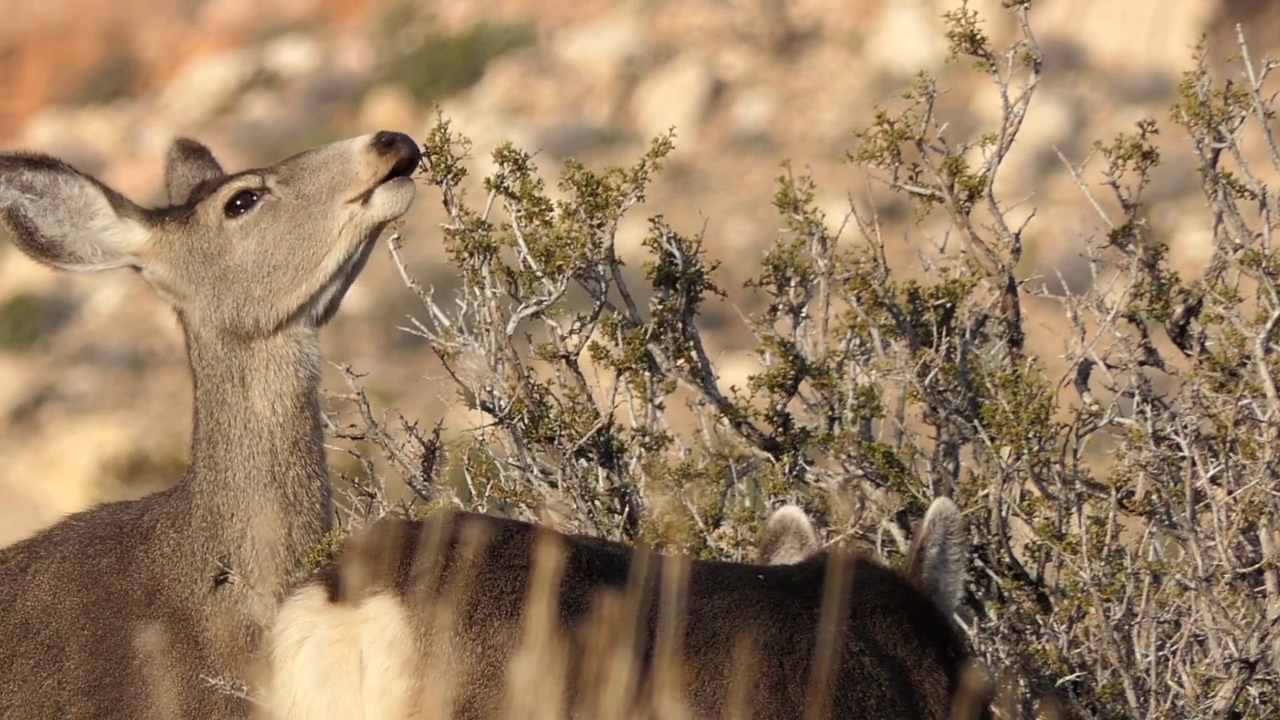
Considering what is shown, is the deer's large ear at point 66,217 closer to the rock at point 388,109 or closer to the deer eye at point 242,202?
the deer eye at point 242,202

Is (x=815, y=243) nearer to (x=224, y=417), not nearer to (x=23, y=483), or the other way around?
(x=224, y=417)

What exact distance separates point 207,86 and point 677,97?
449 inches

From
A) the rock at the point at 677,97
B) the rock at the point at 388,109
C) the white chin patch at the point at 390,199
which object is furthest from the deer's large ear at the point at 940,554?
the rock at the point at 388,109

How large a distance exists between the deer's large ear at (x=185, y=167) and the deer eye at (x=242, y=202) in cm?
93

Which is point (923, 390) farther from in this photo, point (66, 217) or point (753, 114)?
point (753, 114)

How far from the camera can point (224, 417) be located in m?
5.59

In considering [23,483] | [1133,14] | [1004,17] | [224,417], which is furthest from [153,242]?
[1133,14]

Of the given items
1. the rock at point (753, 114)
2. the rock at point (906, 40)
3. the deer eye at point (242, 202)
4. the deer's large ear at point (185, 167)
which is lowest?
the deer eye at point (242, 202)

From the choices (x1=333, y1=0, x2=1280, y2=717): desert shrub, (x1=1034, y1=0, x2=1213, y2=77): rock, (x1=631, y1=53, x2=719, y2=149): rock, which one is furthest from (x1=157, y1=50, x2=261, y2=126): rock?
(x1=333, y1=0, x2=1280, y2=717): desert shrub

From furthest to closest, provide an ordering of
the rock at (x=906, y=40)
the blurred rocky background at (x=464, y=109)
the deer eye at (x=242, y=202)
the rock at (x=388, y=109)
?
the rock at (x=388, y=109) < the rock at (x=906, y=40) < the blurred rocky background at (x=464, y=109) < the deer eye at (x=242, y=202)

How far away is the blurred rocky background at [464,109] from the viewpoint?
21766 mm

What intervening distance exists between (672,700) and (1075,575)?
216 centimetres

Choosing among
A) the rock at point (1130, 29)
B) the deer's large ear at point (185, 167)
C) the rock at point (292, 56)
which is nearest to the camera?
the deer's large ear at point (185, 167)

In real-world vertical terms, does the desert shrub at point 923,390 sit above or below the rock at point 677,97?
below
